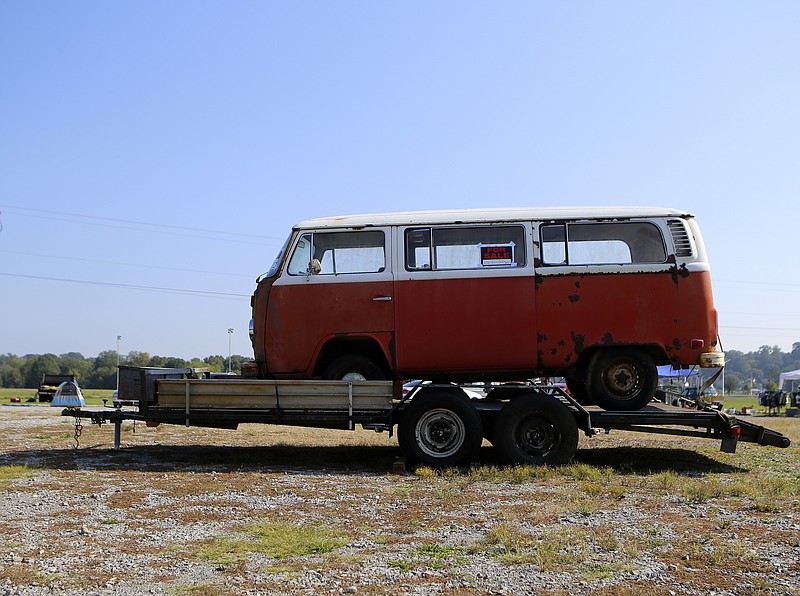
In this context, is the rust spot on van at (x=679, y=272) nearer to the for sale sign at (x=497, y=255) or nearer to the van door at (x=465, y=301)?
the van door at (x=465, y=301)

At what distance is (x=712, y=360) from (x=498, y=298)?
3117mm

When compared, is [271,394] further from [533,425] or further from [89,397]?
[89,397]


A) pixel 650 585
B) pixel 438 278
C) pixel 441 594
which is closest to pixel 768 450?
pixel 438 278

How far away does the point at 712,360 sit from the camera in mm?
10938

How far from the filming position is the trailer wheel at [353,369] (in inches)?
448

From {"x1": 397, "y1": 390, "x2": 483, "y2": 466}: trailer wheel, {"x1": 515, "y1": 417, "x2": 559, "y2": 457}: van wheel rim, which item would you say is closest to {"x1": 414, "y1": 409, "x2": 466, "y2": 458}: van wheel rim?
{"x1": 397, "y1": 390, "x2": 483, "y2": 466}: trailer wheel

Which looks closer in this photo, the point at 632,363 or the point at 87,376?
the point at 632,363

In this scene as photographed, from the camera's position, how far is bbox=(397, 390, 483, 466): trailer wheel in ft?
35.1

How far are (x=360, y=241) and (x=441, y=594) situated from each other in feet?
23.5

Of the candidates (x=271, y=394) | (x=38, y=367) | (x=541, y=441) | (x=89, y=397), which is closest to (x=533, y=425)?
(x=541, y=441)

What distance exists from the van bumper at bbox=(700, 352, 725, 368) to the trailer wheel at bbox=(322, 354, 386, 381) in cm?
454

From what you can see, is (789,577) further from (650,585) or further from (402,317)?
(402,317)

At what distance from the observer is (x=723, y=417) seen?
1073cm

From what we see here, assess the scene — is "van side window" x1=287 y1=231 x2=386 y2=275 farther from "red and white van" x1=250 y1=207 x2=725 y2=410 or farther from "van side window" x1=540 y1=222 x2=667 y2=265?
"van side window" x1=540 y1=222 x2=667 y2=265
